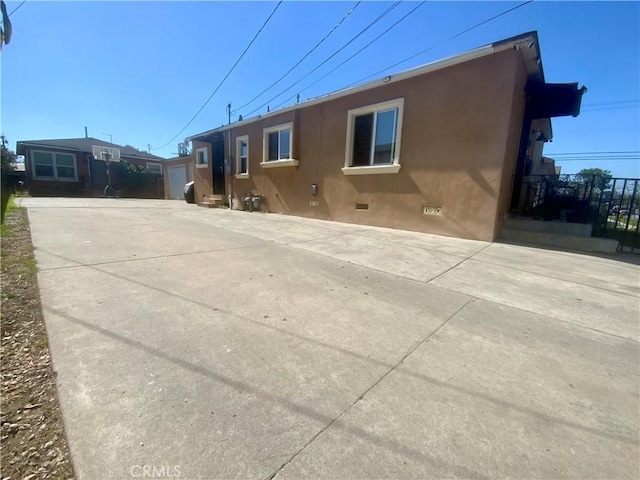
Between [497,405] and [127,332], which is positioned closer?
[497,405]

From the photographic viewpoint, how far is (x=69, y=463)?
108cm

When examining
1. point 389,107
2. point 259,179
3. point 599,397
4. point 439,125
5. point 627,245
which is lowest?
point 599,397

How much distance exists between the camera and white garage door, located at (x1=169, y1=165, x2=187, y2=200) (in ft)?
63.1

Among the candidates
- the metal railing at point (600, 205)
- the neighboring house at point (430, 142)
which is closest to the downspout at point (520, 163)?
the neighboring house at point (430, 142)

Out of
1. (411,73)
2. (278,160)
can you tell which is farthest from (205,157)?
(411,73)

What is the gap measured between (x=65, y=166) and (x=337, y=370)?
1106 inches

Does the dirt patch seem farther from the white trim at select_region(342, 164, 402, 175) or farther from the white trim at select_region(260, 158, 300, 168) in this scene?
the white trim at select_region(260, 158, 300, 168)

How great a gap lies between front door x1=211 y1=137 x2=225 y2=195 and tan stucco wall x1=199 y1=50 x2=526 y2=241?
23.6 feet

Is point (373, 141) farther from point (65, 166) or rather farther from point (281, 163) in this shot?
point (65, 166)

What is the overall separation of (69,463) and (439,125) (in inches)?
282

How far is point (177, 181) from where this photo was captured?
19781 millimetres

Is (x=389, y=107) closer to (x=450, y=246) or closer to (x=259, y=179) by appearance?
(x=450, y=246)

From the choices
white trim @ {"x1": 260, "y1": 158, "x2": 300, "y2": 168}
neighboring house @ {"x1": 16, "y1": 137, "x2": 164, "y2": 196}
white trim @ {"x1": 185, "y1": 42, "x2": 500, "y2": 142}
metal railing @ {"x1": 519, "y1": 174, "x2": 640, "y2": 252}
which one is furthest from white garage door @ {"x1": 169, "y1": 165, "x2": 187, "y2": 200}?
metal railing @ {"x1": 519, "y1": 174, "x2": 640, "y2": 252}

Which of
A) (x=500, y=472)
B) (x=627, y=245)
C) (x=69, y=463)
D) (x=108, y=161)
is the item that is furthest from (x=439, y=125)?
(x=108, y=161)
